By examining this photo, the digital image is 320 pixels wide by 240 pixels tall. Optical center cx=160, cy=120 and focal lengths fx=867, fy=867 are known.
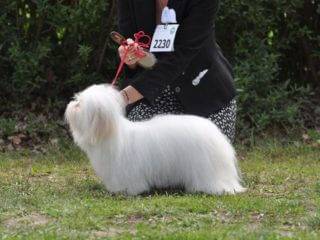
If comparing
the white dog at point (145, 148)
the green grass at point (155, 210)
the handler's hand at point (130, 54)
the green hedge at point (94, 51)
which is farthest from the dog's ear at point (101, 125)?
the green hedge at point (94, 51)

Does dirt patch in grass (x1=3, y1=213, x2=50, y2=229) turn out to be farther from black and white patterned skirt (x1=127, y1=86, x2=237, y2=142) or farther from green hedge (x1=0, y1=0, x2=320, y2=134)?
green hedge (x1=0, y1=0, x2=320, y2=134)

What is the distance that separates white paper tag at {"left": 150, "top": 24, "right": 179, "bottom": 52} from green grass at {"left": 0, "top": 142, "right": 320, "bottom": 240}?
3.24ft

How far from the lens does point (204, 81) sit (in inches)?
237

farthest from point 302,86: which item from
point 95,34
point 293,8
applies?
point 95,34

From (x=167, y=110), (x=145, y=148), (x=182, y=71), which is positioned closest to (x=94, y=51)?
(x=167, y=110)

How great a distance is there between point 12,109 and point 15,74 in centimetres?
42

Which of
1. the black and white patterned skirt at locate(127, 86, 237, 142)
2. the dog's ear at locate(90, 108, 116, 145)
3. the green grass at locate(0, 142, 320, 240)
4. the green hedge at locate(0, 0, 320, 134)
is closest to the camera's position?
the green grass at locate(0, 142, 320, 240)

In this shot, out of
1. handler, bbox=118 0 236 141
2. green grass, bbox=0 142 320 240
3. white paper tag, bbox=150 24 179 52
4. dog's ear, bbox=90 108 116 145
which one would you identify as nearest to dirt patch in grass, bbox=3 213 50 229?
green grass, bbox=0 142 320 240

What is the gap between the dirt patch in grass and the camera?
4715mm

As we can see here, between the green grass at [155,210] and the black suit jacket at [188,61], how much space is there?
A: 2.23ft

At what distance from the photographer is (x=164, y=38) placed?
19.0 ft

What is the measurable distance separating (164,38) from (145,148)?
837 mm

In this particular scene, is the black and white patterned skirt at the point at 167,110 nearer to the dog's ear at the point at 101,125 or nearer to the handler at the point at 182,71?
the handler at the point at 182,71

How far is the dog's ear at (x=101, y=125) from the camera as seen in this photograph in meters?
5.29
